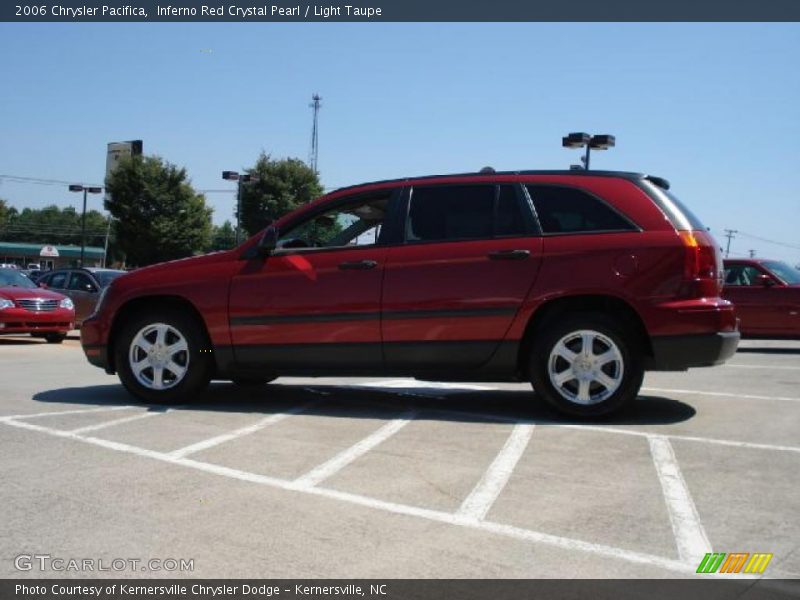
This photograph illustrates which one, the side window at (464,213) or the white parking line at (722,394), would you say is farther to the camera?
the white parking line at (722,394)

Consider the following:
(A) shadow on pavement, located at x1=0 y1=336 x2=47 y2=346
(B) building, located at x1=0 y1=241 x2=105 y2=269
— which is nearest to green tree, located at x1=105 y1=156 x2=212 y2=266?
(A) shadow on pavement, located at x1=0 y1=336 x2=47 y2=346

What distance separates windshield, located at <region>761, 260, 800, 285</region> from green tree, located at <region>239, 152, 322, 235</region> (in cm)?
4181

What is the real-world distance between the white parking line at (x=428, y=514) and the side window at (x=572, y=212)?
2.79 m

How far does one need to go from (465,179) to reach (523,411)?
1.86 m

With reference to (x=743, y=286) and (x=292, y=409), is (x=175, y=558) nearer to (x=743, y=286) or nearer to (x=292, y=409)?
(x=292, y=409)

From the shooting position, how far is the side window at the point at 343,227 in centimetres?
626

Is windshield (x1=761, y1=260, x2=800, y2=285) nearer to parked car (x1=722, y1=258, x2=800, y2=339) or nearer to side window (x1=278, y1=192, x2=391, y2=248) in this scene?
parked car (x1=722, y1=258, x2=800, y2=339)

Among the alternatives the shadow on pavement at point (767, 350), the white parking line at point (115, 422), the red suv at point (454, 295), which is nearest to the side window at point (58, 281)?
the red suv at point (454, 295)

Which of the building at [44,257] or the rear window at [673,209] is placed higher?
the building at [44,257]

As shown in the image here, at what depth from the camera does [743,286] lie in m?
13.3

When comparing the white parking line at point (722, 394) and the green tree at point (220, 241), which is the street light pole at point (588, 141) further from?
the green tree at point (220, 241)

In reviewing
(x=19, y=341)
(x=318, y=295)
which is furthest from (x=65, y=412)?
(x=19, y=341)
